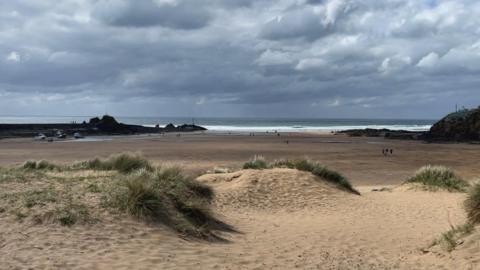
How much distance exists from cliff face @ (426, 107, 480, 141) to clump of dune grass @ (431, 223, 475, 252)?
188 feet

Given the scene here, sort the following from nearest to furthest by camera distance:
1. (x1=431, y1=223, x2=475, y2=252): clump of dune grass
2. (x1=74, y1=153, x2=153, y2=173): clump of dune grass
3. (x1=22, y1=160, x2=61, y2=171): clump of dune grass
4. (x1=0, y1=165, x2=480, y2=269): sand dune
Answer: (x1=0, y1=165, x2=480, y2=269): sand dune < (x1=431, y1=223, x2=475, y2=252): clump of dune grass < (x1=74, y1=153, x2=153, y2=173): clump of dune grass < (x1=22, y1=160, x2=61, y2=171): clump of dune grass

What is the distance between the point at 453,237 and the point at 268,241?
3.34m

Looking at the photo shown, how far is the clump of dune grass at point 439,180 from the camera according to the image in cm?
1809

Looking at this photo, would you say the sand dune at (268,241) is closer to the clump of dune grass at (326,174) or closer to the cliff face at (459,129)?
the clump of dune grass at (326,174)

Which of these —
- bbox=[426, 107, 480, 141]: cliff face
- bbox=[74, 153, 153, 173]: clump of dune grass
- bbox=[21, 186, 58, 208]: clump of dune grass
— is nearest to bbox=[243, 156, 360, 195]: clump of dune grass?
bbox=[74, 153, 153, 173]: clump of dune grass

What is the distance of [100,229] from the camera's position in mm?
8695

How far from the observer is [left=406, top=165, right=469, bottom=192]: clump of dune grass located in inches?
712

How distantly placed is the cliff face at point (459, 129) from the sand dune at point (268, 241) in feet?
167

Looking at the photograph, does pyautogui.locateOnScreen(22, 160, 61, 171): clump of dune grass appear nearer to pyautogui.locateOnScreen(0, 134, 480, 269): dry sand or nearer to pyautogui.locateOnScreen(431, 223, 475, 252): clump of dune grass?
pyautogui.locateOnScreen(0, 134, 480, 269): dry sand

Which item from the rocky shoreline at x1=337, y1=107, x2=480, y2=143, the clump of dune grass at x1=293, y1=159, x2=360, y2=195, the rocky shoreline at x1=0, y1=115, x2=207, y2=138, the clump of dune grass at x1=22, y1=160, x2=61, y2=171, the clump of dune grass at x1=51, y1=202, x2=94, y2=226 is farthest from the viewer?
the rocky shoreline at x1=0, y1=115, x2=207, y2=138

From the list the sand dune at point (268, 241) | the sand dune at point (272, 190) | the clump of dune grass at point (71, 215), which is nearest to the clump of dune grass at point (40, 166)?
the sand dune at point (272, 190)

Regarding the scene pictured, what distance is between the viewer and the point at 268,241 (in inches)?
396

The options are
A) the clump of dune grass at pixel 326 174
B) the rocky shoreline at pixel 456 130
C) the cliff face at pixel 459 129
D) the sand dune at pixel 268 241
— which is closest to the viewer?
the sand dune at pixel 268 241

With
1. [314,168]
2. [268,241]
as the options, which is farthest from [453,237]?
[314,168]
